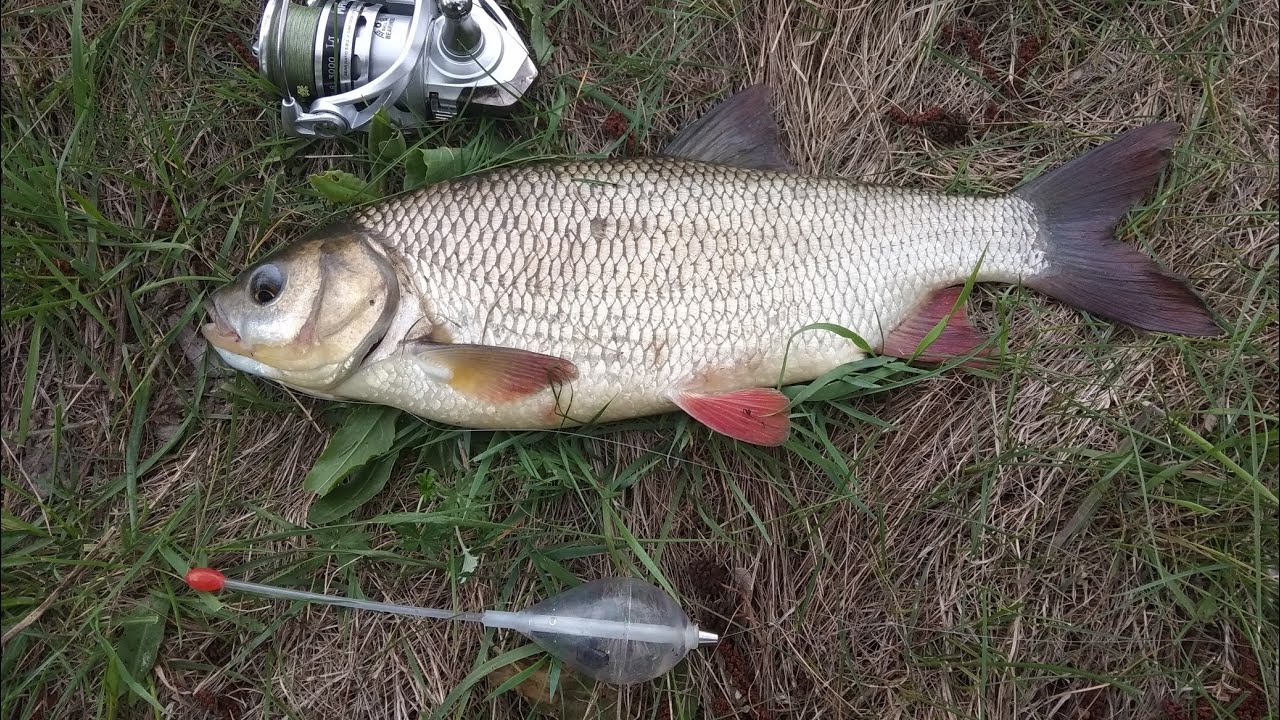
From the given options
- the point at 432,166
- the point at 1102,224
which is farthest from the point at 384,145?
the point at 1102,224

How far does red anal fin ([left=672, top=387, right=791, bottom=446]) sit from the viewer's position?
1884 mm

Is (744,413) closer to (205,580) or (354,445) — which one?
(354,445)

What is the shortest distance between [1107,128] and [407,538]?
2.44m

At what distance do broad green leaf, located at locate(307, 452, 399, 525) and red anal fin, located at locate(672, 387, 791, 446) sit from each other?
90 cm

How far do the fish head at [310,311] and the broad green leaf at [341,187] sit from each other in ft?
0.84

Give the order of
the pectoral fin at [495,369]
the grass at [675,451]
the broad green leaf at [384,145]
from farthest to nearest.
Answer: the broad green leaf at [384,145] < the grass at [675,451] < the pectoral fin at [495,369]

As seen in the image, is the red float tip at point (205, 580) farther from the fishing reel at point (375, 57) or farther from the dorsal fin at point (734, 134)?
the dorsal fin at point (734, 134)

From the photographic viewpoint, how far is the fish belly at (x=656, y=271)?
1878 millimetres

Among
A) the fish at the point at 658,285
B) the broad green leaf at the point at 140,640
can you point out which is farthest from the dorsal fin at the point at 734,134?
the broad green leaf at the point at 140,640

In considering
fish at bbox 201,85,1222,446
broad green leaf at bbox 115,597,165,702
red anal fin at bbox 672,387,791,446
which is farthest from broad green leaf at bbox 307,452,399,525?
red anal fin at bbox 672,387,791,446

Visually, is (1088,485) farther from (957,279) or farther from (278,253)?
(278,253)

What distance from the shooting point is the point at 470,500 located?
200cm

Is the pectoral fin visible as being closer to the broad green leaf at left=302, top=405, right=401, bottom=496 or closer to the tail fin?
the broad green leaf at left=302, top=405, right=401, bottom=496

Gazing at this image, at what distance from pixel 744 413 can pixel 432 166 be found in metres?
1.17
